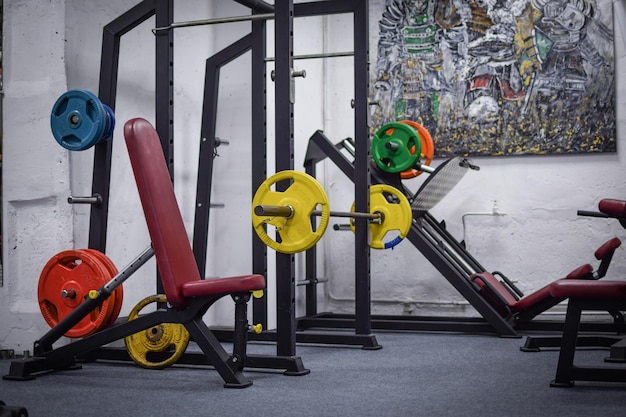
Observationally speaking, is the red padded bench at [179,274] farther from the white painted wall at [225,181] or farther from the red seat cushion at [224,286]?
the white painted wall at [225,181]

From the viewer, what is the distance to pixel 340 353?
4.32 metres

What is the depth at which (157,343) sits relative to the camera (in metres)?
3.77

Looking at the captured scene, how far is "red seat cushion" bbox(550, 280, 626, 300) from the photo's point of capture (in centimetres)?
298

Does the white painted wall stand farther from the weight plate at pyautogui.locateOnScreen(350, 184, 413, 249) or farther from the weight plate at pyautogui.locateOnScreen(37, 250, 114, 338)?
the weight plate at pyautogui.locateOnScreen(350, 184, 413, 249)

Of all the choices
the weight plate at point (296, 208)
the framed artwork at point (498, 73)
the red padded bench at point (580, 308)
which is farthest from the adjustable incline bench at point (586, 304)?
the framed artwork at point (498, 73)

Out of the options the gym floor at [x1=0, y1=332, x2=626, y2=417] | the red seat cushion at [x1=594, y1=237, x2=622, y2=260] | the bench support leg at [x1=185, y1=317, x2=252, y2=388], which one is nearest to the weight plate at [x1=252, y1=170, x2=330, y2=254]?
the bench support leg at [x1=185, y1=317, x2=252, y2=388]

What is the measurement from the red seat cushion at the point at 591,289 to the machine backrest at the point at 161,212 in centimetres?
152

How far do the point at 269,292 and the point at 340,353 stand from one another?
1302 mm

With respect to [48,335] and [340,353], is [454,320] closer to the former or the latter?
[340,353]

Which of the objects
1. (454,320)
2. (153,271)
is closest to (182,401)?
(153,271)

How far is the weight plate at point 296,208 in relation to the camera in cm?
350

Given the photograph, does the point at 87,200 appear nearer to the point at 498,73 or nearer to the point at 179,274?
the point at 179,274

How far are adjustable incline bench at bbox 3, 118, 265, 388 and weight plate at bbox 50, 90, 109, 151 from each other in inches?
15.0

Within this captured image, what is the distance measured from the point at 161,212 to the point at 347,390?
1072 millimetres
